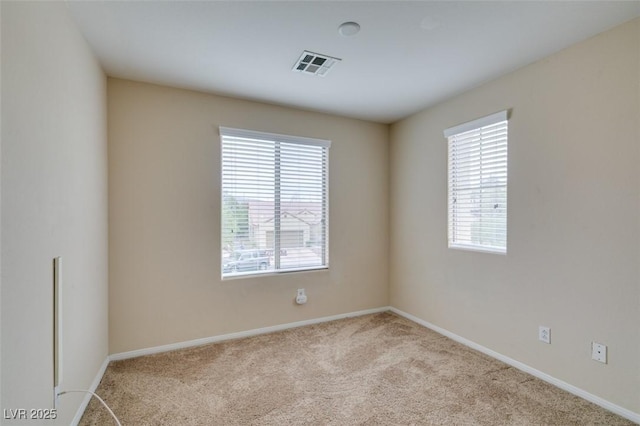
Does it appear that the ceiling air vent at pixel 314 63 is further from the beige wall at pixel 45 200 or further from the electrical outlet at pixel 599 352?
the electrical outlet at pixel 599 352

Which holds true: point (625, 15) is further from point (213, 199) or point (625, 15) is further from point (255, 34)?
point (213, 199)

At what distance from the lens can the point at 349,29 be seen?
1.98m

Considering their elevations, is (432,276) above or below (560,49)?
below

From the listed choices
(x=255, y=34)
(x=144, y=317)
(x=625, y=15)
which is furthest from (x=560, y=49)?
(x=144, y=317)

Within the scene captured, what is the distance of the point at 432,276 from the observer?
343 centimetres

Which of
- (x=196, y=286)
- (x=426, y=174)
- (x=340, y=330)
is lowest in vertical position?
(x=340, y=330)

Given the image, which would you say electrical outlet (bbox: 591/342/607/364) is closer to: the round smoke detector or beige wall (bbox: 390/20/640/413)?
beige wall (bbox: 390/20/640/413)

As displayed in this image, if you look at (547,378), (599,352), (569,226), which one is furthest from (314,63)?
(547,378)

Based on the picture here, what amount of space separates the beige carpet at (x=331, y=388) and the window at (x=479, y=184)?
42.8 inches

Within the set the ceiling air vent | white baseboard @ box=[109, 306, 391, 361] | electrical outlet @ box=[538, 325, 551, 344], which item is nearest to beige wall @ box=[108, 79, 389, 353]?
white baseboard @ box=[109, 306, 391, 361]

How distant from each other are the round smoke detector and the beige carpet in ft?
8.14

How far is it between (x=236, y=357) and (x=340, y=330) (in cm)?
116

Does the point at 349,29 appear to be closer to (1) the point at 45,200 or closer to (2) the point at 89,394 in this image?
(1) the point at 45,200

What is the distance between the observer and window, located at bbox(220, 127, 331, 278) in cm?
316
